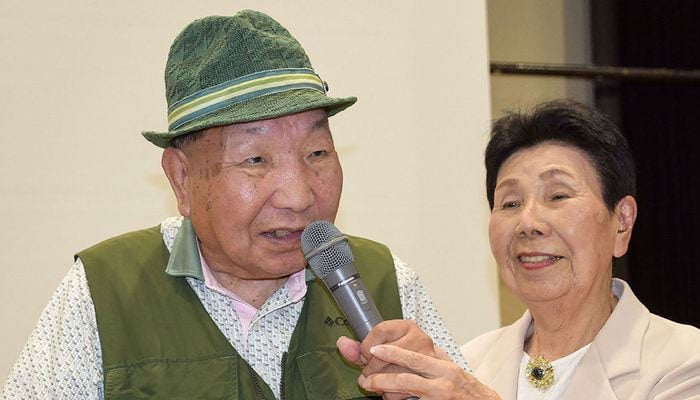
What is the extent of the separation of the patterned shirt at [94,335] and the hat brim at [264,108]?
0.84 ft

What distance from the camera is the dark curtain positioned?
4535 millimetres

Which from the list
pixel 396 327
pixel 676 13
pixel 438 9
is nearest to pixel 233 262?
pixel 396 327

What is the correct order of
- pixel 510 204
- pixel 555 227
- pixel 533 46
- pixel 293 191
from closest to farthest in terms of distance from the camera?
pixel 293 191 < pixel 555 227 < pixel 510 204 < pixel 533 46

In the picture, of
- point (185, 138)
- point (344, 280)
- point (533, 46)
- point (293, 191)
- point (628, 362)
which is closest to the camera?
point (344, 280)

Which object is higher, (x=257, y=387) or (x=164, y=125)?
(x=164, y=125)

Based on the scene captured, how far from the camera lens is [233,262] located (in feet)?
5.91

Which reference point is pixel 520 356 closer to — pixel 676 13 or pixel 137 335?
pixel 137 335

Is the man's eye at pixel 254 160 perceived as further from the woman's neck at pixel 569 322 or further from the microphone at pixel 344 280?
the woman's neck at pixel 569 322

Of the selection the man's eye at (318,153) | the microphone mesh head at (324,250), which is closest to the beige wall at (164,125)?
the man's eye at (318,153)

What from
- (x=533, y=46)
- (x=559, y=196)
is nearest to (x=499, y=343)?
(x=559, y=196)

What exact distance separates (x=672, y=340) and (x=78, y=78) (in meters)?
1.60

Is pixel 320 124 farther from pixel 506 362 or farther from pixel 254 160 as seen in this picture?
pixel 506 362

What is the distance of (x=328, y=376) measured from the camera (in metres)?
1.83

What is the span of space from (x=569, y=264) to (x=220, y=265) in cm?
111
